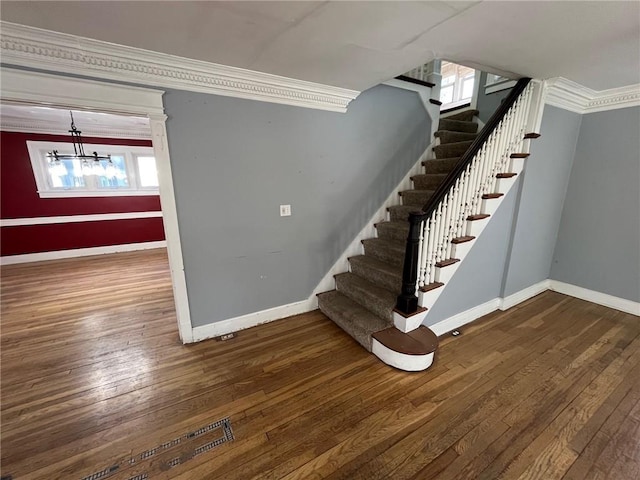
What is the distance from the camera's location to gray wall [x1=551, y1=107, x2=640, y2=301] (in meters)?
2.80

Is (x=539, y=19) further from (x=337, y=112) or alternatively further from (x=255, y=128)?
(x=255, y=128)

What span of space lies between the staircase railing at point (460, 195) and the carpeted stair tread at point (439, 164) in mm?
594

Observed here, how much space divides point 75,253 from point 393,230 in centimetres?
599

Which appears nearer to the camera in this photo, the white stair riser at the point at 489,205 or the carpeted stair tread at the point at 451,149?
the white stair riser at the point at 489,205

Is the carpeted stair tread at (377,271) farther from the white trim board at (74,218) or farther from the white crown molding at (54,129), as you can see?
the white trim board at (74,218)

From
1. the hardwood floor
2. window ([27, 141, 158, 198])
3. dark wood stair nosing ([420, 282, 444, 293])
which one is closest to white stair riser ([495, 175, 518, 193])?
dark wood stair nosing ([420, 282, 444, 293])

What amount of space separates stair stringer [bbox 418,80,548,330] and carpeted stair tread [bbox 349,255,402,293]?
1.01ft

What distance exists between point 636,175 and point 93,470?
5257 millimetres

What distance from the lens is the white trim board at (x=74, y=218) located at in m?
4.41

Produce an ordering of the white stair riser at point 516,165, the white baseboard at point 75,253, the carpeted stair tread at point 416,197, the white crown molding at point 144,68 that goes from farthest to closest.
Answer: the white baseboard at point 75,253
the carpeted stair tread at point 416,197
the white stair riser at point 516,165
the white crown molding at point 144,68

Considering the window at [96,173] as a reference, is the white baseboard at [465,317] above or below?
below

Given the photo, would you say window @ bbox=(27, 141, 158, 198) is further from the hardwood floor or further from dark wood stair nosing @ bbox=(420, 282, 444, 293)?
dark wood stair nosing @ bbox=(420, 282, 444, 293)

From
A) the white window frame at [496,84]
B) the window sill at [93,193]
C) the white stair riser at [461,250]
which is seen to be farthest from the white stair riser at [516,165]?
the window sill at [93,193]

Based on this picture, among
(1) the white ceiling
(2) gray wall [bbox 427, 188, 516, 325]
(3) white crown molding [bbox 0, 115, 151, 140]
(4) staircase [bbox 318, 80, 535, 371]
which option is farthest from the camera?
(3) white crown molding [bbox 0, 115, 151, 140]
